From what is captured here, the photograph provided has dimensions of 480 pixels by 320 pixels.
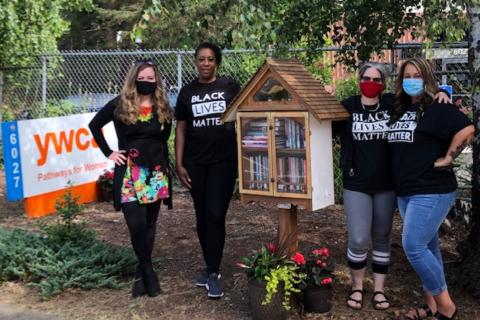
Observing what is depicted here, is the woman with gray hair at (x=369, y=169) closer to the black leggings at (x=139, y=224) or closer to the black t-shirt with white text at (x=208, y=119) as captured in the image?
the black t-shirt with white text at (x=208, y=119)

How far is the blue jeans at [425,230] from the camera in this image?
366 cm

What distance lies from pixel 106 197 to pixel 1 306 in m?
3.71

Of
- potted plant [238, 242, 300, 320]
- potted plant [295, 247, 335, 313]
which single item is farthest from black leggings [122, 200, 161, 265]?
potted plant [295, 247, 335, 313]

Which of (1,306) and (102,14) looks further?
(102,14)

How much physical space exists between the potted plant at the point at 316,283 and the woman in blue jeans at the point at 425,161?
614mm

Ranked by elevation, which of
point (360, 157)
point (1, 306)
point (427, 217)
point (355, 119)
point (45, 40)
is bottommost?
point (1, 306)

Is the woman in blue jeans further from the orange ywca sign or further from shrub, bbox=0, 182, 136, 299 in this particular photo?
the orange ywca sign

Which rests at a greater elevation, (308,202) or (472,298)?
(308,202)

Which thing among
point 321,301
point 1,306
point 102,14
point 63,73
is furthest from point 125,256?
point 102,14

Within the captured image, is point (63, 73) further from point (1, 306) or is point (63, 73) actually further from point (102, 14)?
point (102, 14)

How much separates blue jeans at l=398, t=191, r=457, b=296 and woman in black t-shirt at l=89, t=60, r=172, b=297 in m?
1.89

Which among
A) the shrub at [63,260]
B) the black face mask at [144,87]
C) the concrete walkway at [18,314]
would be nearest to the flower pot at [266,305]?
the shrub at [63,260]

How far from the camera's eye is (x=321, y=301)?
411 cm

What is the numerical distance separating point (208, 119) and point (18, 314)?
2.00 metres
